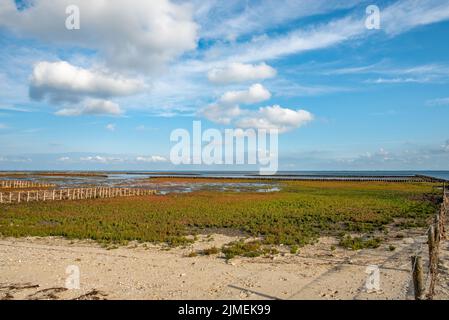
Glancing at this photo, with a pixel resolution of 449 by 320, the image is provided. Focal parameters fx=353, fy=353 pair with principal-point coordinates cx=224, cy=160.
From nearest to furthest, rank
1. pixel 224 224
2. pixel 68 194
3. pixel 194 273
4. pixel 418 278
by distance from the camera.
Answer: pixel 418 278
pixel 194 273
pixel 224 224
pixel 68 194

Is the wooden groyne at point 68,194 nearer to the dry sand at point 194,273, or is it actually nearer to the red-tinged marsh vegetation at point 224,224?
the red-tinged marsh vegetation at point 224,224

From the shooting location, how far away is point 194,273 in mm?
12602

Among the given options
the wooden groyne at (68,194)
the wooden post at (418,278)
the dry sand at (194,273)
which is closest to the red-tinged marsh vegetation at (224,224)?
the dry sand at (194,273)

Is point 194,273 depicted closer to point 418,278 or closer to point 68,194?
point 418,278

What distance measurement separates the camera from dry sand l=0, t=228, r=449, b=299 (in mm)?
10391

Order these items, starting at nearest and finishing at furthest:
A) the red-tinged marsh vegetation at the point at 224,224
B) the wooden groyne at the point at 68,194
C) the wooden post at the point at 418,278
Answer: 1. the wooden post at the point at 418,278
2. the red-tinged marsh vegetation at the point at 224,224
3. the wooden groyne at the point at 68,194

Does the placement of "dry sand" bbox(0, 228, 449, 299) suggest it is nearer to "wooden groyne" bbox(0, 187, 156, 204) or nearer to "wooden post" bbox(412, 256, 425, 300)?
"wooden post" bbox(412, 256, 425, 300)

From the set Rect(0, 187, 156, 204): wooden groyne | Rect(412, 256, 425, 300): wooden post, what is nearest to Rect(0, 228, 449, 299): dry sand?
Rect(412, 256, 425, 300): wooden post

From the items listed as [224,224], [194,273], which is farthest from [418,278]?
[224,224]

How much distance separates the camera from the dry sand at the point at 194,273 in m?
10.4

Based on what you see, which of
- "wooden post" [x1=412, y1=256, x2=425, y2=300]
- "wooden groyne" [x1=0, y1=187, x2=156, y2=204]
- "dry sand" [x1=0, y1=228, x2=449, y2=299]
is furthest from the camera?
"wooden groyne" [x1=0, y1=187, x2=156, y2=204]

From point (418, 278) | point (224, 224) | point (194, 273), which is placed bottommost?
point (224, 224)
